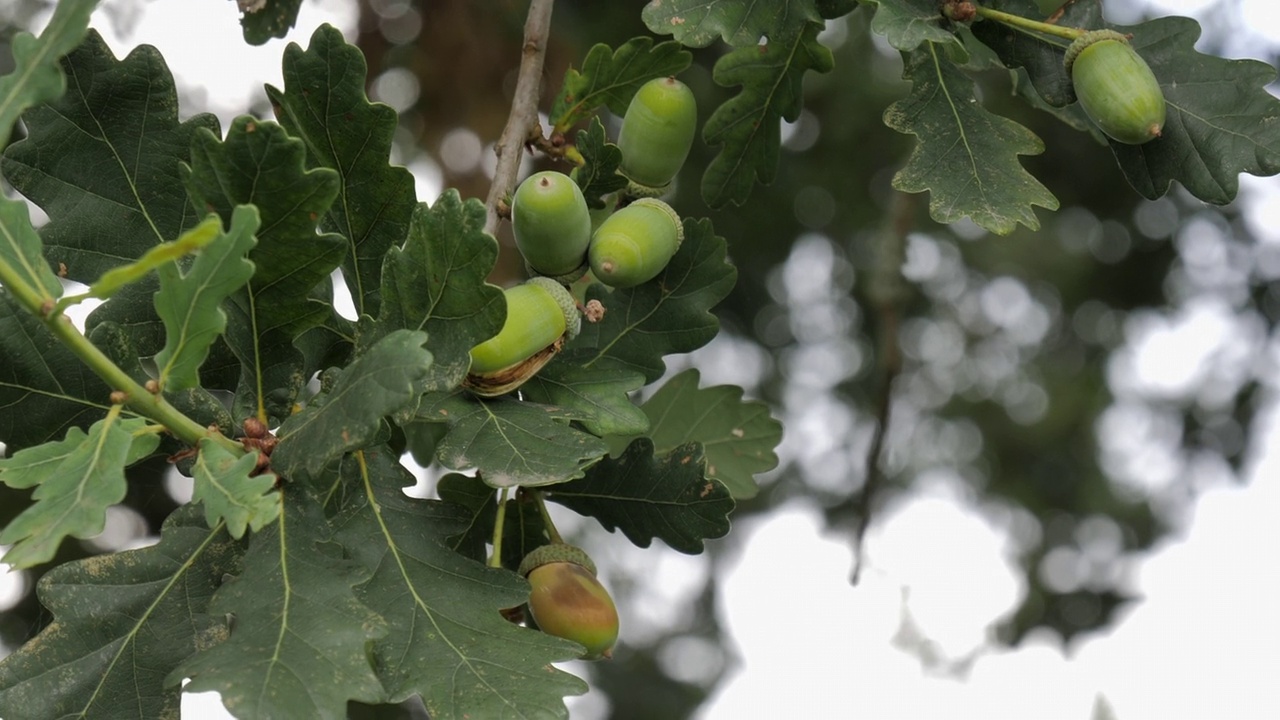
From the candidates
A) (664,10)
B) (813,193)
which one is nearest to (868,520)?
(664,10)

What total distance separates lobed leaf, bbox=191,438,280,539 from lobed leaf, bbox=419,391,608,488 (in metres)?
0.24

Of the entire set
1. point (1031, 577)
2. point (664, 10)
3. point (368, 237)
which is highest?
point (664, 10)

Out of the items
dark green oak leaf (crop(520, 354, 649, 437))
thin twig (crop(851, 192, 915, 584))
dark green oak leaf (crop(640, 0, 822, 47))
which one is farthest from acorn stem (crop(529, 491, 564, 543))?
thin twig (crop(851, 192, 915, 584))

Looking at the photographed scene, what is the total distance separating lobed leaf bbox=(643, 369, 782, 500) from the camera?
210 cm

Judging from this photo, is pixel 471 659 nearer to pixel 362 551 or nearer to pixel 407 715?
pixel 362 551

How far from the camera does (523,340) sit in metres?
1.36

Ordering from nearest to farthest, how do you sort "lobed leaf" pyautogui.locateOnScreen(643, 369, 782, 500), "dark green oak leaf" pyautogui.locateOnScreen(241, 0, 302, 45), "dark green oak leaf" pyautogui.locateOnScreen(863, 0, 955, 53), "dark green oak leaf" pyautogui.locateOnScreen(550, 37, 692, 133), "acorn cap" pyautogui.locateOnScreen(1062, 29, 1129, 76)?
"dark green oak leaf" pyautogui.locateOnScreen(863, 0, 955, 53), "acorn cap" pyautogui.locateOnScreen(1062, 29, 1129, 76), "dark green oak leaf" pyautogui.locateOnScreen(550, 37, 692, 133), "dark green oak leaf" pyautogui.locateOnScreen(241, 0, 302, 45), "lobed leaf" pyautogui.locateOnScreen(643, 369, 782, 500)

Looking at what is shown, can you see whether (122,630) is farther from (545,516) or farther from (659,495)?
Answer: (659,495)

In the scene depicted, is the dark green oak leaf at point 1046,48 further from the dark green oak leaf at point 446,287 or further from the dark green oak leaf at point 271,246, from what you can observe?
the dark green oak leaf at point 271,246

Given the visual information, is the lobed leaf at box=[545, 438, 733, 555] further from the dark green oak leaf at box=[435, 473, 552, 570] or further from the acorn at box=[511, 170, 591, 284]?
the acorn at box=[511, 170, 591, 284]

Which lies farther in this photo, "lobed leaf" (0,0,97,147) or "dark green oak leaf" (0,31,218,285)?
"dark green oak leaf" (0,31,218,285)

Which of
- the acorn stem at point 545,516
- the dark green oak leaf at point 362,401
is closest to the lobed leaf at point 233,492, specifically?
the dark green oak leaf at point 362,401

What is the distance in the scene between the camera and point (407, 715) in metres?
3.28

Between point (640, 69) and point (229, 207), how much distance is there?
2.55ft
